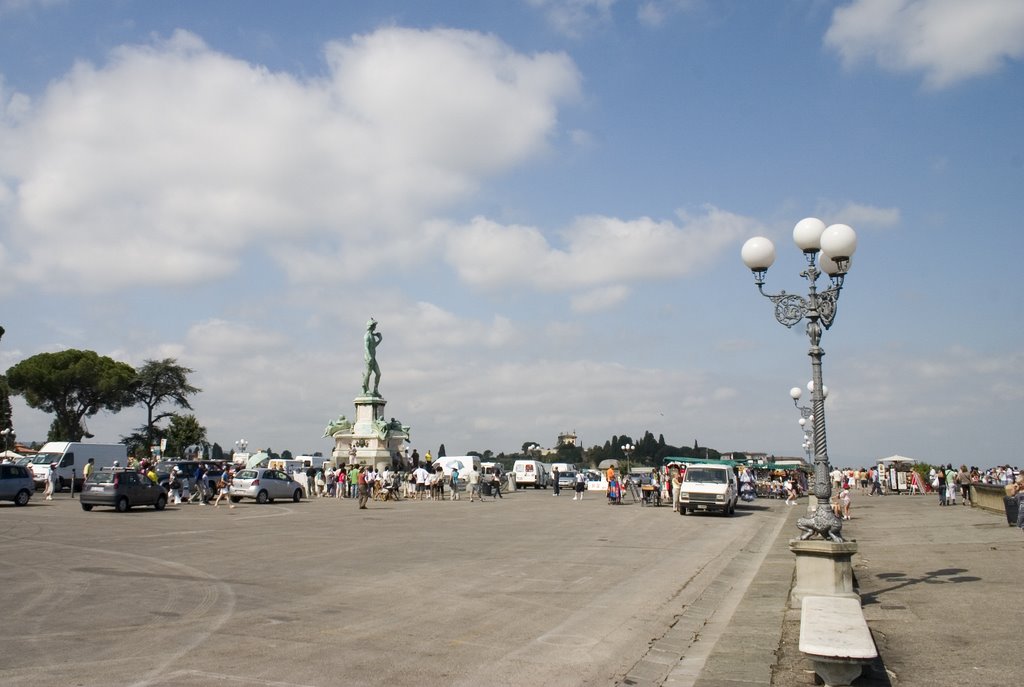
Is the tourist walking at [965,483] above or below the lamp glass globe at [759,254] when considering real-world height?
below

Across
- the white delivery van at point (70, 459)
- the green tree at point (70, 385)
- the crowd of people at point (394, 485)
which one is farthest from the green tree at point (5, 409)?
the crowd of people at point (394, 485)

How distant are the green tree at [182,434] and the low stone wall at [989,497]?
239 feet

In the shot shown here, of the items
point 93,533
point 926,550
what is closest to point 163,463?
point 93,533

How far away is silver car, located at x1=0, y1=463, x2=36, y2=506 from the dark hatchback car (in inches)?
146

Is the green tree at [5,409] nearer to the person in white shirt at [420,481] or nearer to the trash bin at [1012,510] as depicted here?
the person in white shirt at [420,481]

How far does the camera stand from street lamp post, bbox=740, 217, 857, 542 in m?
11.4

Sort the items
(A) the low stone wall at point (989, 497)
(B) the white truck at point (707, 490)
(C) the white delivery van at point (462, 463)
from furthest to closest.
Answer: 1. (C) the white delivery van at point (462, 463)
2. (B) the white truck at point (707, 490)
3. (A) the low stone wall at point (989, 497)

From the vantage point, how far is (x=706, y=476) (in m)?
32.2

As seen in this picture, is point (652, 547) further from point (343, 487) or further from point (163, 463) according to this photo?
point (163, 463)

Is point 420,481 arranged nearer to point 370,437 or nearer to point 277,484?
point 277,484

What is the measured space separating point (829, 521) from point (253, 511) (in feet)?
78.3

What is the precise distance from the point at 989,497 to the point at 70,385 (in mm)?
69398

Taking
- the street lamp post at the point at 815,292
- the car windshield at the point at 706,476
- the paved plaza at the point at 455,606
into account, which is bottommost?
the paved plaza at the point at 455,606

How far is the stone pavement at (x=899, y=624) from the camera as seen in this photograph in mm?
7414
